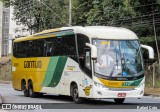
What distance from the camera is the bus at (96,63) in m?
18.2

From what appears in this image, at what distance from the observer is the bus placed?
18.2 m

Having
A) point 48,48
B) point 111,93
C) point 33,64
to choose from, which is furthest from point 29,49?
point 111,93

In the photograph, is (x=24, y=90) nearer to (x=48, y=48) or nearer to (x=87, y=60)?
(x=48, y=48)

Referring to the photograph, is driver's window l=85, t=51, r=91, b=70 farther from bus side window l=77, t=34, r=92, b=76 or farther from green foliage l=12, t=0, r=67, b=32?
green foliage l=12, t=0, r=67, b=32

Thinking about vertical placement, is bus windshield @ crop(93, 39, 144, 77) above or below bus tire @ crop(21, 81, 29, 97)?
above

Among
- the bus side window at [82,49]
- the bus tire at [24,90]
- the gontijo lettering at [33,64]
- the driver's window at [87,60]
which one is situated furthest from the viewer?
the bus tire at [24,90]

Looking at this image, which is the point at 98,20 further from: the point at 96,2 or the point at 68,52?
the point at 68,52

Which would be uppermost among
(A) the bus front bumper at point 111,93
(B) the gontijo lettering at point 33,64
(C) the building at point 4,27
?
(C) the building at point 4,27

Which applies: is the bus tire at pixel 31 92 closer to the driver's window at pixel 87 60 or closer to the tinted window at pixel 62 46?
the tinted window at pixel 62 46

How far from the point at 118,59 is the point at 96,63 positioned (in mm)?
952

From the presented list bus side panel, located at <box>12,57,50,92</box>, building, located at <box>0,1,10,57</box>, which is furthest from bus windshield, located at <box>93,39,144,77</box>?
building, located at <box>0,1,10,57</box>

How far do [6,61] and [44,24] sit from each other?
13.7 meters

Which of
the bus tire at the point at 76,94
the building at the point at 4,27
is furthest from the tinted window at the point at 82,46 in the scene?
the building at the point at 4,27

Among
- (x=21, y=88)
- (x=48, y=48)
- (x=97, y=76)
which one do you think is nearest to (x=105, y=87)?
(x=97, y=76)
